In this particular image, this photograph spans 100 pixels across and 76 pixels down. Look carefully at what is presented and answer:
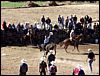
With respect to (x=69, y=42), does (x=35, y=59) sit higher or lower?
lower

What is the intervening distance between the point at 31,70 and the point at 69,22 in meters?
10.7

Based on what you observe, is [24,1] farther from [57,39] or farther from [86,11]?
[57,39]

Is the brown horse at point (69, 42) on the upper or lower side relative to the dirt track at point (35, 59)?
upper

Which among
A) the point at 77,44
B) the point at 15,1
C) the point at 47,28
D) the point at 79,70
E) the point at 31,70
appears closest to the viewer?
the point at 79,70

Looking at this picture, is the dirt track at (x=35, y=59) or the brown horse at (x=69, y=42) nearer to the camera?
the dirt track at (x=35, y=59)

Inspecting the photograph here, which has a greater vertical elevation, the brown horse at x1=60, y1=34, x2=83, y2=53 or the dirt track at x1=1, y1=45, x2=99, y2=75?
the brown horse at x1=60, y1=34, x2=83, y2=53

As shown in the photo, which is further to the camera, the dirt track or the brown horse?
the brown horse

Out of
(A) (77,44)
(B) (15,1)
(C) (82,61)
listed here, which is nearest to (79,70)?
(C) (82,61)

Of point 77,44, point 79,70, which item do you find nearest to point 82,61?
point 77,44

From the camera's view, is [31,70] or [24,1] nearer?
[31,70]

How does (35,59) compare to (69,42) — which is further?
(69,42)

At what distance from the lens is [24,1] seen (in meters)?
65.2

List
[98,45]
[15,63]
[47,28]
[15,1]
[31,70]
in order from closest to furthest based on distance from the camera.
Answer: [31,70] → [15,63] → [98,45] → [47,28] → [15,1]

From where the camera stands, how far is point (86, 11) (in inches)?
2050
